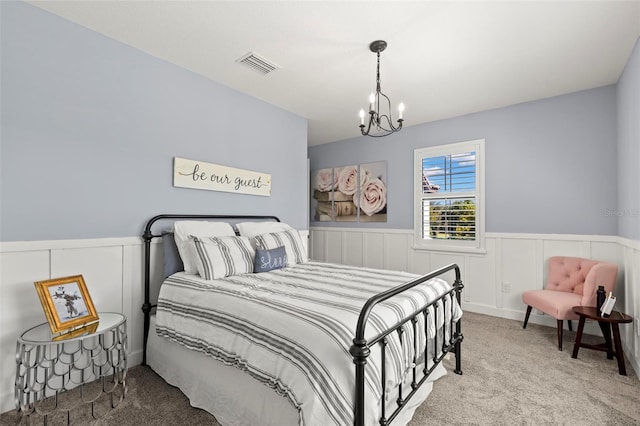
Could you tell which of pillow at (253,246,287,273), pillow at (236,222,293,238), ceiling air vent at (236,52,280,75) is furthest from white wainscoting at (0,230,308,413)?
ceiling air vent at (236,52,280,75)

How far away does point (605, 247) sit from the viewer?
125 inches

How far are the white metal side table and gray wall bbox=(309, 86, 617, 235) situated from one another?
385cm

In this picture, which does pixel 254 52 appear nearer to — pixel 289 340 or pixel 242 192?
pixel 242 192

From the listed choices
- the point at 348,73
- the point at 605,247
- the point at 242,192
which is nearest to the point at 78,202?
the point at 242,192

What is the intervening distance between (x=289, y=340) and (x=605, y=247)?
3560 millimetres

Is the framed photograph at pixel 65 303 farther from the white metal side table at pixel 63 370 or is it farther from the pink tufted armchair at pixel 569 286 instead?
the pink tufted armchair at pixel 569 286

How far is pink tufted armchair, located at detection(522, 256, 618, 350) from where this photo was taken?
280cm

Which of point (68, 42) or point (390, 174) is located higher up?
point (68, 42)

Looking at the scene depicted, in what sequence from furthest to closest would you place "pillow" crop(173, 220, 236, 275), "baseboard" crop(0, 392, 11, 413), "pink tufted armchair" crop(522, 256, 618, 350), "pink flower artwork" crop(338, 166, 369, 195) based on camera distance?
"pink flower artwork" crop(338, 166, 369, 195)
"pink tufted armchair" crop(522, 256, 618, 350)
"pillow" crop(173, 220, 236, 275)
"baseboard" crop(0, 392, 11, 413)

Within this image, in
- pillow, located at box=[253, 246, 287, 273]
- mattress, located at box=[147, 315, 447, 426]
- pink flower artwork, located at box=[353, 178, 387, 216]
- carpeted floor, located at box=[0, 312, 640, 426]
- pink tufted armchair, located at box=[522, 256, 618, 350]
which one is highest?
pink flower artwork, located at box=[353, 178, 387, 216]

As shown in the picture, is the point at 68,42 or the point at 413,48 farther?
the point at 413,48

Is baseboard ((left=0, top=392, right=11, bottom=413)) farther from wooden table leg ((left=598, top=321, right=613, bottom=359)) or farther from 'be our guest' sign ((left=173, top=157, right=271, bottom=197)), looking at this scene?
wooden table leg ((left=598, top=321, right=613, bottom=359))

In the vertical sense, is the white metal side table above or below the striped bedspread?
below

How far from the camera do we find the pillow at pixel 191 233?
2.48m
